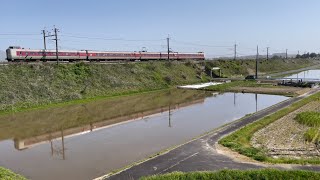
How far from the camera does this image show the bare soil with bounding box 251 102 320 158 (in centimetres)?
1922

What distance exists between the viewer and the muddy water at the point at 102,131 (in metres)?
19.5

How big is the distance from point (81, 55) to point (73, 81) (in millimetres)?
10242

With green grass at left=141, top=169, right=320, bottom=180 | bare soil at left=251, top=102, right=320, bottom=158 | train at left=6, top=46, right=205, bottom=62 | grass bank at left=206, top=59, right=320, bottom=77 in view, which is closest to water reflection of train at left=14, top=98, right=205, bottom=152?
bare soil at left=251, top=102, right=320, bottom=158

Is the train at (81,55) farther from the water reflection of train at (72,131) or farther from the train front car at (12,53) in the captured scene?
the water reflection of train at (72,131)

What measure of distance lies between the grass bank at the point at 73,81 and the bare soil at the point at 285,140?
84.9 feet

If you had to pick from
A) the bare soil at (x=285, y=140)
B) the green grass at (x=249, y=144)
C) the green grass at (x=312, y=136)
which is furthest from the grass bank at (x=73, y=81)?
the green grass at (x=312, y=136)

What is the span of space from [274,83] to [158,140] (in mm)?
42769

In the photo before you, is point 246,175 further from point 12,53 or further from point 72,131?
point 12,53

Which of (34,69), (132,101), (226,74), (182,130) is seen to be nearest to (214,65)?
(226,74)

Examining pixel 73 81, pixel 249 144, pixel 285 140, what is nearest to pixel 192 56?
pixel 73 81

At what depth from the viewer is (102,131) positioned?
28.0 meters

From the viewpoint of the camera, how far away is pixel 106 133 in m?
27.2

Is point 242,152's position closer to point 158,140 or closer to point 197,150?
point 197,150

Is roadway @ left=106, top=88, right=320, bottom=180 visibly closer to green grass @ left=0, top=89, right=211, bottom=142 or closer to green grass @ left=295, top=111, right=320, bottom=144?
green grass @ left=295, top=111, right=320, bottom=144
